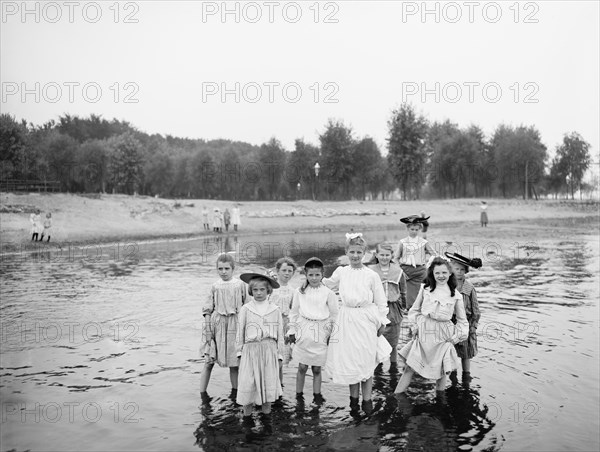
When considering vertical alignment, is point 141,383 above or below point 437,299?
below

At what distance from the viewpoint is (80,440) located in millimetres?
5512

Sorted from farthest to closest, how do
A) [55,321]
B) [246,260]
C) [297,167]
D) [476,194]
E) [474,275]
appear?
[476,194]
[297,167]
[246,260]
[474,275]
[55,321]

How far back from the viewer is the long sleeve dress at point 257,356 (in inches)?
227

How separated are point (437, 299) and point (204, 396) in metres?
3.12

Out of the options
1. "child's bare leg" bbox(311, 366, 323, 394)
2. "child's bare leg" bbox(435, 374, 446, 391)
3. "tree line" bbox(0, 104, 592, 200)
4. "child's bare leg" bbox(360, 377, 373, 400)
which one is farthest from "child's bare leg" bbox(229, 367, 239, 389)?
"tree line" bbox(0, 104, 592, 200)

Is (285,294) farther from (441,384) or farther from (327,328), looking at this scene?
(441,384)

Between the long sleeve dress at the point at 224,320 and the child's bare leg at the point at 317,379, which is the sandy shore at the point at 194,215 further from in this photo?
the child's bare leg at the point at 317,379

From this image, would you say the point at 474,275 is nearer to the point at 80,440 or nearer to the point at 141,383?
the point at 141,383

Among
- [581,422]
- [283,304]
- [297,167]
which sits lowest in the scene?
[581,422]

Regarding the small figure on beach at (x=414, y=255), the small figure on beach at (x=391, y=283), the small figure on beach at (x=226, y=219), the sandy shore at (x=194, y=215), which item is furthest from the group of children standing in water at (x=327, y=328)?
the small figure on beach at (x=226, y=219)

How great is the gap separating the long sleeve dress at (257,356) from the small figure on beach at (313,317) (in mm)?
424

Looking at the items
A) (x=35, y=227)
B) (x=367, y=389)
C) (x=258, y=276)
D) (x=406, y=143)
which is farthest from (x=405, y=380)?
(x=406, y=143)

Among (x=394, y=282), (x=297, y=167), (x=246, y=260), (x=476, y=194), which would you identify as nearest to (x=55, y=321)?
(x=394, y=282)

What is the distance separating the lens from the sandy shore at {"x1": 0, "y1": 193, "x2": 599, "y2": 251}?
29.7 metres
